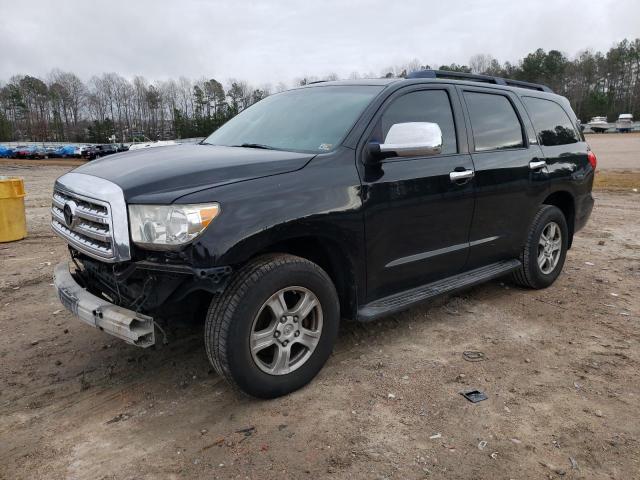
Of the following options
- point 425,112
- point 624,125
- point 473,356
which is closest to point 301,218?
point 425,112

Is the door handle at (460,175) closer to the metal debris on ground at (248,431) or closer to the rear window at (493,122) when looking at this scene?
the rear window at (493,122)

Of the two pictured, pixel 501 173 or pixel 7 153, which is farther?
pixel 7 153

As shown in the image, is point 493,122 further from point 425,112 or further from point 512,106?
point 425,112

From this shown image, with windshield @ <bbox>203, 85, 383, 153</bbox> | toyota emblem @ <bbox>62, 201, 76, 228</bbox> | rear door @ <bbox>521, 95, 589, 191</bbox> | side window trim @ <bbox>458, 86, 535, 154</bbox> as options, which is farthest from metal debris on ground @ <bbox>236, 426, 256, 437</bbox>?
rear door @ <bbox>521, 95, 589, 191</bbox>

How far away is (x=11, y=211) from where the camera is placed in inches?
290

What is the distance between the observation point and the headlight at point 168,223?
104 inches

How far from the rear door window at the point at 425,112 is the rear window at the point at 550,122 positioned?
1.34 metres

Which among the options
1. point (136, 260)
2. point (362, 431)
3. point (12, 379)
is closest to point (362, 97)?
point (136, 260)

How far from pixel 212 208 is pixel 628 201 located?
1105 cm

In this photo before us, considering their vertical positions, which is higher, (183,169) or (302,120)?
(302,120)

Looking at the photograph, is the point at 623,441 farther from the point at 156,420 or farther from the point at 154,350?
the point at 154,350

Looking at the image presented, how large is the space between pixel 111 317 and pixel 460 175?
2.62 m

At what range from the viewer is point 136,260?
9.08ft

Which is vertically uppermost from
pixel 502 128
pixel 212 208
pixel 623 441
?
pixel 502 128
